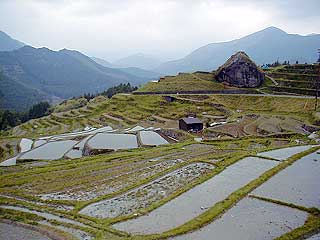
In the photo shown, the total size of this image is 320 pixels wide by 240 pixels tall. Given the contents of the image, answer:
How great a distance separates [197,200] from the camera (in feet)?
57.6

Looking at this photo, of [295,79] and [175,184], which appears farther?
[295,79]

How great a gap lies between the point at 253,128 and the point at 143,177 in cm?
2310

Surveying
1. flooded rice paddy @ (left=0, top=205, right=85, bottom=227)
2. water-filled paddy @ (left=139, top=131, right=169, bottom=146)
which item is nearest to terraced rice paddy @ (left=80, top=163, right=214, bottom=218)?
flooded rice paddy @ (left=0, top=205, right=85, bottom=227)

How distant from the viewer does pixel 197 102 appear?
63.9 metres

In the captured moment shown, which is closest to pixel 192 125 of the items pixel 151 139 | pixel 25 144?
pixel 151 139

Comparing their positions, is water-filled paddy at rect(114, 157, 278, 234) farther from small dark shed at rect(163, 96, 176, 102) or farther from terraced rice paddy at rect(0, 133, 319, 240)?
small dark shed at rect(163, 96, 176, 102)

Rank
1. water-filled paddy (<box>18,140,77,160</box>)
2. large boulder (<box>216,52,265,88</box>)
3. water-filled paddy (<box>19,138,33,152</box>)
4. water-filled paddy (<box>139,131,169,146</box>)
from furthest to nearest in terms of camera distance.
→ large boulder (<box>216,52,265,88</box>) → water-filled paddy (<box>19,138,33,152</box>) → water-filled paddy (<box>139,131,169,146</box>) → water-filled paddy (<box>18,140,77,160</box>)

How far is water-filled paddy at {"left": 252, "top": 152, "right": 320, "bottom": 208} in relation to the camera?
17.2 metres

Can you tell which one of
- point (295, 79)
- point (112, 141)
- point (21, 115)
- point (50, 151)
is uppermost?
point (295, 79)

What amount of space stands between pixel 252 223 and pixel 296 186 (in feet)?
20.4

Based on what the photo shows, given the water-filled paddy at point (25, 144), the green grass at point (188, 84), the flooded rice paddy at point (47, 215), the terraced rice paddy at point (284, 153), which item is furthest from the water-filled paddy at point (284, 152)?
the green grass at point (188, 84)

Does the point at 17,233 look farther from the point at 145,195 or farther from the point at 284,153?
the point at 284,153

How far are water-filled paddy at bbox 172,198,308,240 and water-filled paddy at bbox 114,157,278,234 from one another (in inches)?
50.7

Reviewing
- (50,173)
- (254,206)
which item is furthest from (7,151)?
Answer: (254,206)
